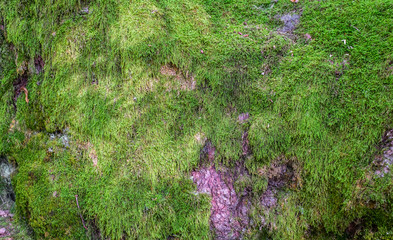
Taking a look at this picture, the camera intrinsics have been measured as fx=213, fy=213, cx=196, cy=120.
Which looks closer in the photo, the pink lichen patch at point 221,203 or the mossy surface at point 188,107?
the mossy surface at point 188,107

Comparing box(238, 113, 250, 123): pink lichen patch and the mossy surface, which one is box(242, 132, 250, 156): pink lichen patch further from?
box(238, 113, 250, 123): pink lichen patch

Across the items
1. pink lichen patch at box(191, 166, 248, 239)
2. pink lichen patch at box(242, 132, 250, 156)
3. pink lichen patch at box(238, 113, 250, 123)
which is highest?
pink lichen patch at box(238, 113, 250, 123)

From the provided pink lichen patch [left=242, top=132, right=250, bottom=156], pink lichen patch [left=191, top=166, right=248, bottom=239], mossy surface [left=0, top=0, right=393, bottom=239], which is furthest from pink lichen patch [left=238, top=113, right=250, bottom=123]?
pink lichen patch [left=191, top=166, right=248, bottom=239]

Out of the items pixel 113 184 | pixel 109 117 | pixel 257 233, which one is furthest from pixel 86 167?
pixel 257 233

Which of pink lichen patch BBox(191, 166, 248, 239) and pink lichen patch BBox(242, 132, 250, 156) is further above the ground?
pink lichen patch BBox(242, 132, 250, 156)

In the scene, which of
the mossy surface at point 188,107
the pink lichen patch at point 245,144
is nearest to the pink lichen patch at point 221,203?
the mossy surface at point 188,107

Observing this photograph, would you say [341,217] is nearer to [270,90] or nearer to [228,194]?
[228,194]

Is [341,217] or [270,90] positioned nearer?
[341,217]

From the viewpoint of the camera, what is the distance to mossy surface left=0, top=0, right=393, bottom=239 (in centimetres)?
246

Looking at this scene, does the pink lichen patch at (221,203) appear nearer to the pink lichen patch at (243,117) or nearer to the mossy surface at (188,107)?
the mossy surface at (188,107)

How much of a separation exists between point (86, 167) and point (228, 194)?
76.3 inches

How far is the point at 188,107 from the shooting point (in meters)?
2.86

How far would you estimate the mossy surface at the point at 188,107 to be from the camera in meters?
2.46

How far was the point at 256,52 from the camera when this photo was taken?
2750 mm
